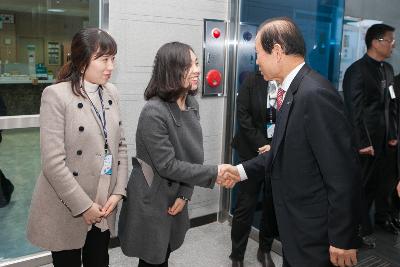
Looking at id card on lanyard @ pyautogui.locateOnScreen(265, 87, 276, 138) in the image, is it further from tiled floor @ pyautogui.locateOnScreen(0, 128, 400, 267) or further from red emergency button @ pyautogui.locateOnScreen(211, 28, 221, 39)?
tiled floor @ pyautogui.locateOnScreen(0, 128, 400, 267)

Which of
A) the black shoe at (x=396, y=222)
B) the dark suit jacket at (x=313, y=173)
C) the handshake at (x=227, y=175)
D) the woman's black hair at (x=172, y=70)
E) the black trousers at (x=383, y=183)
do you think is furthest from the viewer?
the black shoe at (x=396, y=222)

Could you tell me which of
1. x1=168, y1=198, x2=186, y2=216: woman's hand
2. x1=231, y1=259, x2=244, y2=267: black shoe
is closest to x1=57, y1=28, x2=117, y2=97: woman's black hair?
x1=168, y1=198, x2=186, y2=216: woman's hand

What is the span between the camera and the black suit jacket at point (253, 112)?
9.12 feet

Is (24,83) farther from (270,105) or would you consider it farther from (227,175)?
(270,105)

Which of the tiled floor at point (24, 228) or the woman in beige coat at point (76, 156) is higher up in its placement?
the woman in beige coat at point (76, 156)

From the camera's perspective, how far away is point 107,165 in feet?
6.25

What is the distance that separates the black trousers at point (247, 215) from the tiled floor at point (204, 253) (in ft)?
0.67

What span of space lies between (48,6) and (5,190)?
4.65ft

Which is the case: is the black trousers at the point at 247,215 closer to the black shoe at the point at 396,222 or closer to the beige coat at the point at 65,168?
the beige coat at the point at 65,168

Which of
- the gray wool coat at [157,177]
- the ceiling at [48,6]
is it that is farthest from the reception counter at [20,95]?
the gray wool coat at [157,177]

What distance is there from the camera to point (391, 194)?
3979mm

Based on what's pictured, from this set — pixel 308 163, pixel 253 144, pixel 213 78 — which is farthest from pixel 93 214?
pixel 213 78

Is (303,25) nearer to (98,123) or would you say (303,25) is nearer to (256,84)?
(256,84)

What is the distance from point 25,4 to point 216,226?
2485 millimetres
